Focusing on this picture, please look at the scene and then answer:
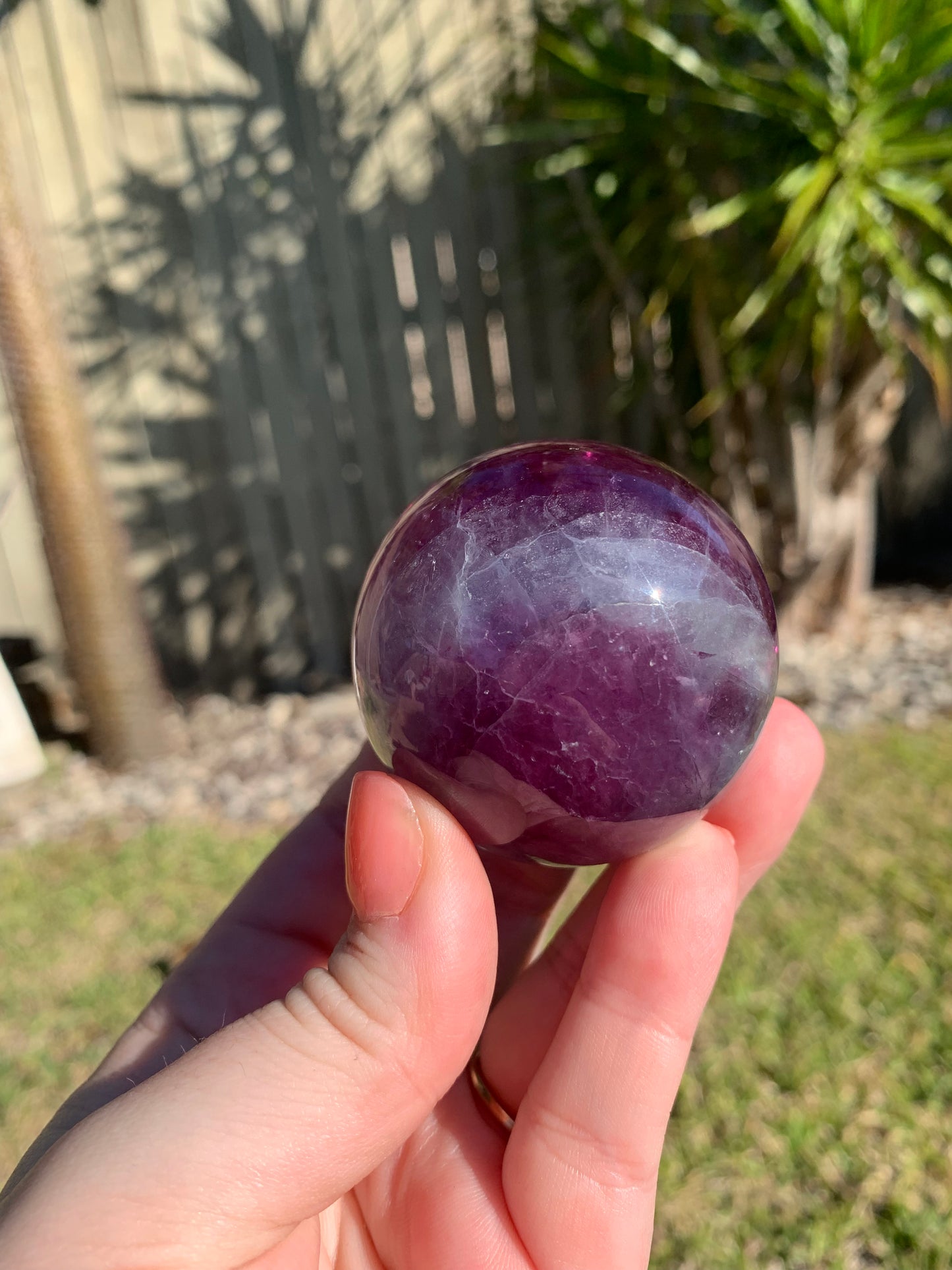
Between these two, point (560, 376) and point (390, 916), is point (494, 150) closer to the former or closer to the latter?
point (560, 376)

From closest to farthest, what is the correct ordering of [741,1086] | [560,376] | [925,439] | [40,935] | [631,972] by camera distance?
[631,972] < [741,1086] < [40,935] < [560,376] < [925,439]

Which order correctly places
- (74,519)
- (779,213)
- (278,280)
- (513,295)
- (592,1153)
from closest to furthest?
(592,1153)
(74,519)
(779,213)
(278,280)
(513,295)

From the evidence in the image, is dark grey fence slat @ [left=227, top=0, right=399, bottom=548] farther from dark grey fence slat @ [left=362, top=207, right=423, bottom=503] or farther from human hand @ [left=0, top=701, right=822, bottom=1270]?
human hand @ [left=0, top=701, right=822, bottom=1270]

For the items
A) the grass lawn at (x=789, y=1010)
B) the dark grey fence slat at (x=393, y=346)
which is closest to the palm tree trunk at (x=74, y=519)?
the grass lawn at (x=789, y=1010)

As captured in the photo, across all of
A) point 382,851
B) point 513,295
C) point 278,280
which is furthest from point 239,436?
point 382,851

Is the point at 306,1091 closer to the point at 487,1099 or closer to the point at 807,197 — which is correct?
the point at 487,1099

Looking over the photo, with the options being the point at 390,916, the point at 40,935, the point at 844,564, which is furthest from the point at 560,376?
the point at 390,916

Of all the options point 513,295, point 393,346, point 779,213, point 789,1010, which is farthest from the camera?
point 513,295
